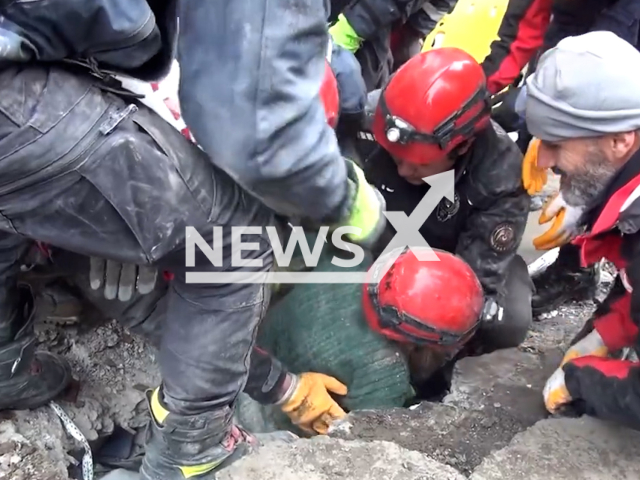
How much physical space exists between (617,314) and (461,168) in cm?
A: 89

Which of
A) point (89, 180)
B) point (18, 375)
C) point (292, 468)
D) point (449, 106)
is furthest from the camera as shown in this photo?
point (449, 106)

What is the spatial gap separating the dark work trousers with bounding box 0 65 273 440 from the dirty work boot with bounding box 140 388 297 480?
2 cm

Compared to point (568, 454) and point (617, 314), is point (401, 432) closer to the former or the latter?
point (568, 454)

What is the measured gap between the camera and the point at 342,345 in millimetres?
2578

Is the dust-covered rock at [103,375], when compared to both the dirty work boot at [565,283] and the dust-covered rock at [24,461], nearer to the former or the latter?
the dust-covered rock at [24,461]

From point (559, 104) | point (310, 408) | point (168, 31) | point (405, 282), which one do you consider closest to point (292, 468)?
point (310, 408)

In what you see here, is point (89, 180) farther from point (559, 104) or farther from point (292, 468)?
point (559, 104)

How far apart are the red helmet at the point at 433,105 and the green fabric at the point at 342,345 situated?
0.51 metres

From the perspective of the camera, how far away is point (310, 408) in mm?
2424

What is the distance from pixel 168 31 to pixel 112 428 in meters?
1.43

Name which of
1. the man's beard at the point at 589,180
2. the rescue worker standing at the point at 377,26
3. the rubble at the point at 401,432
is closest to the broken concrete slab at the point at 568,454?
the rubble at the point at 401,432

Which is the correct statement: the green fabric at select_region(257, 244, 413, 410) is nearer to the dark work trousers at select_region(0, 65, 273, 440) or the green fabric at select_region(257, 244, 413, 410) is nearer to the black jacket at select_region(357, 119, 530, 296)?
the black jacket at select_region(357, 119, 530, 296)

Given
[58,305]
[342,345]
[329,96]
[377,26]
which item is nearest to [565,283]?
[342,345]

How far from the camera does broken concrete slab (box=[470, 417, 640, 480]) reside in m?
1.91
